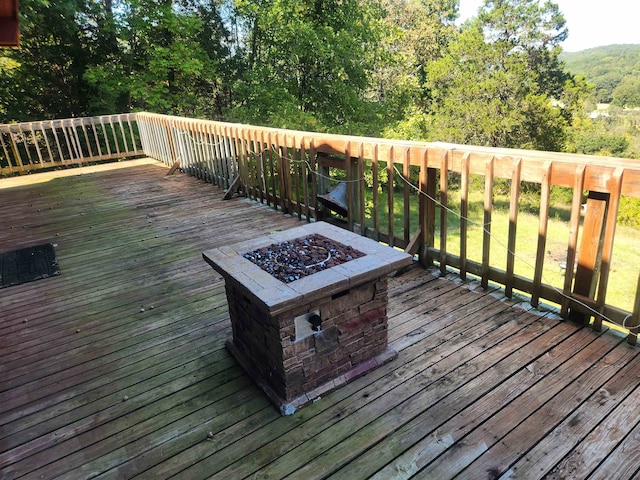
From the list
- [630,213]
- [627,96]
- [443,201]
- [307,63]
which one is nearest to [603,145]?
[630,213]

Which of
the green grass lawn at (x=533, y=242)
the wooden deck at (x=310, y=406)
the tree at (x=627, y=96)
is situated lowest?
the green grass lawn at (x=533, y=242)

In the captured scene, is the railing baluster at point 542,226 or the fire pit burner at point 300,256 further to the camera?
the railing baluster at point 542,226

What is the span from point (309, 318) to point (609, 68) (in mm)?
56059

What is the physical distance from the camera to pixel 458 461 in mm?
1798

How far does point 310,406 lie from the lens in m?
2.15

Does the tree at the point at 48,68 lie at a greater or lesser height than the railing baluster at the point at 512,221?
greater

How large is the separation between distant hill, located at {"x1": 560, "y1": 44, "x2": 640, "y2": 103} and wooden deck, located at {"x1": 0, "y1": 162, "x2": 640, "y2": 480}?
36501 mm

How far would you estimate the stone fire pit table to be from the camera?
205cm

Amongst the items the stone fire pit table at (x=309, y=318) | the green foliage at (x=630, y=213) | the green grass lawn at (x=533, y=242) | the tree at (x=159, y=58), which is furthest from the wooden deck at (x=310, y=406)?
the green foliage at (x=630, y=213)

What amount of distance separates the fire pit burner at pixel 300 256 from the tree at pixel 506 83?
2033 cm

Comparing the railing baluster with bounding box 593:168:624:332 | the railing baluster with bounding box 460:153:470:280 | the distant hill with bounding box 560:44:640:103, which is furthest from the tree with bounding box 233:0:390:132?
the distant hill with bounding box 560:44:640:103

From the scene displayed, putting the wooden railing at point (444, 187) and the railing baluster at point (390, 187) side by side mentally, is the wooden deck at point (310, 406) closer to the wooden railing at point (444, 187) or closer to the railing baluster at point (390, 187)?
the wooden railing at point (444, 187)

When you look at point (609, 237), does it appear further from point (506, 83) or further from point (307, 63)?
point (506, 83)

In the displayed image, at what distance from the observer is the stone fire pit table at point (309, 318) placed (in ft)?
6.72
